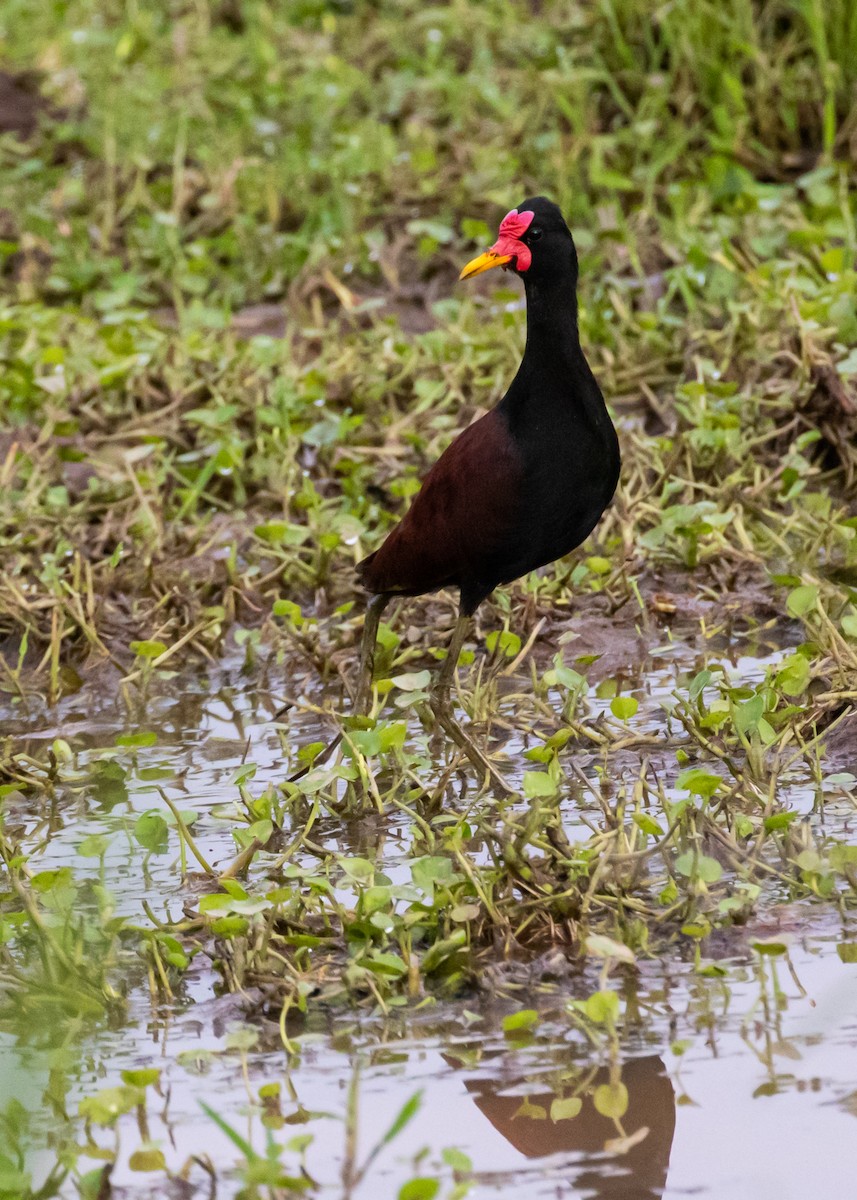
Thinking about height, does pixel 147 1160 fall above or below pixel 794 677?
below

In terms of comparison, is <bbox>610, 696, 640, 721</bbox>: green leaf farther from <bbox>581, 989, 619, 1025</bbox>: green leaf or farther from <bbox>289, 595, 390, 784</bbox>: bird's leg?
<bbox>581, 989, 619, 1025</bbox>: green leaf

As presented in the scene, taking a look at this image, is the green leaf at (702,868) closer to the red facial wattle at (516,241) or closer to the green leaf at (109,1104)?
the green leaf at (109,1104)

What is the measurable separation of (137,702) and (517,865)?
186 centimetres

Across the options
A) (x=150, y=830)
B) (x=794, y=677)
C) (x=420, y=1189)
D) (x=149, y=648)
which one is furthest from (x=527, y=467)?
(x=420, y=1189)

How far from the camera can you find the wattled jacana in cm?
387

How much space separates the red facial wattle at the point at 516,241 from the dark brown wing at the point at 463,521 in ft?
1.07

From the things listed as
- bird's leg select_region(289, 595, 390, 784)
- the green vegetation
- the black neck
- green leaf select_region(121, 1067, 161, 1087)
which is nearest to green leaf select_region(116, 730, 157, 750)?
the green vegetation

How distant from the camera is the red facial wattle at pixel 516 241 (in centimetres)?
404

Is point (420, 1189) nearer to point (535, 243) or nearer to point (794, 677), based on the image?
point (794, 677)

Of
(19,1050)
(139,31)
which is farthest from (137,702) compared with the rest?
(139,31)

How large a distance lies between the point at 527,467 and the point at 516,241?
0.54 meters

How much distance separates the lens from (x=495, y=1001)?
3037mm

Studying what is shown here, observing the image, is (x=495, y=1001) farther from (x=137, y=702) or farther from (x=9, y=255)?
(x=9, y=255)

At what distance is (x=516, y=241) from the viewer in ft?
13.3
